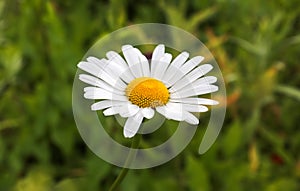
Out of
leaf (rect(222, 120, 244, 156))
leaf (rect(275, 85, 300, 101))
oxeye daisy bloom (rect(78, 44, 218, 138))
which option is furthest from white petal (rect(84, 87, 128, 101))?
leaf (rect(275, 85, 300, 101))

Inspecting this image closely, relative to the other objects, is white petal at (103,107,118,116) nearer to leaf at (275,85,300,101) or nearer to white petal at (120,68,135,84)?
white petal at (120,68,135,84)

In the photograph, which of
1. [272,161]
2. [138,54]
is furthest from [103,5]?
[138,54]

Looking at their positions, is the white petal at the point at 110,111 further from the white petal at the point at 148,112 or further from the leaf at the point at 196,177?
the leaf at the point at 196,177

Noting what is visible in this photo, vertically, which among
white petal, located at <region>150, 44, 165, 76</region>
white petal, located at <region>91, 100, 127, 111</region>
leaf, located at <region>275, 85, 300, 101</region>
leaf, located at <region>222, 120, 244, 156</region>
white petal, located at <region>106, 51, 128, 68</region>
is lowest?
white petal, located at <region>91, 100, 127, 111</region>

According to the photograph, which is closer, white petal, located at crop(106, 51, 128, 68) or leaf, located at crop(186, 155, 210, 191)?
white petal, located at crop(106, 51, 128, 68)

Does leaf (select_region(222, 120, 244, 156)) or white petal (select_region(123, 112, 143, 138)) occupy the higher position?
leaf (select_region(222, 120, 244, 156))

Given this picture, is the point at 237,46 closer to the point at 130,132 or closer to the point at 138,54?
the point at 138,54

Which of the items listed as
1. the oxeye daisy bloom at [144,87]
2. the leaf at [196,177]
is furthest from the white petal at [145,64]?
the leaf at [196,177]
